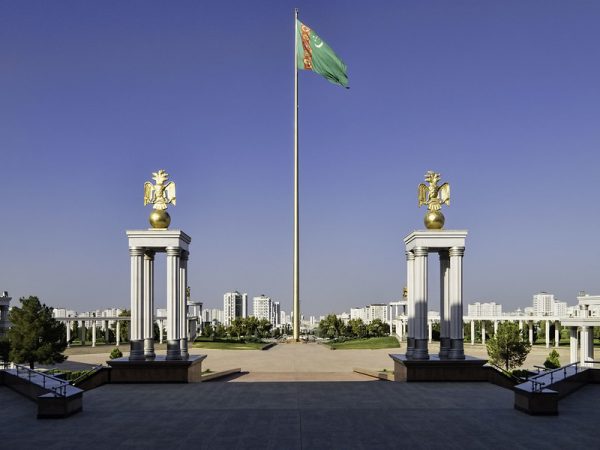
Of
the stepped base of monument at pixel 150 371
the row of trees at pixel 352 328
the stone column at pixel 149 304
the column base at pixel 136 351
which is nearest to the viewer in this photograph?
the stepped base of monument at pixel 150 371

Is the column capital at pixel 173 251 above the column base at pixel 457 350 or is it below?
above

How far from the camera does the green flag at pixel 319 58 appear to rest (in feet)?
143

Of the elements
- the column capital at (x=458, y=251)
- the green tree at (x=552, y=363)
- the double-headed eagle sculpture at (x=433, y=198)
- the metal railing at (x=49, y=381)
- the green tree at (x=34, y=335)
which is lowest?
the green tree at (x=552, y=363)

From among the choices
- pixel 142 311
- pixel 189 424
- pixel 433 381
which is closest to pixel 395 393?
pixel 433 381

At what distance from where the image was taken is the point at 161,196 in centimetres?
2861

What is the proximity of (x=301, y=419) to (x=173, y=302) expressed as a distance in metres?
11.9

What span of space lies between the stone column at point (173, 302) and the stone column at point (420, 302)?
11390 millimetres

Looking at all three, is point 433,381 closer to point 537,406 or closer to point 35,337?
point 537,406

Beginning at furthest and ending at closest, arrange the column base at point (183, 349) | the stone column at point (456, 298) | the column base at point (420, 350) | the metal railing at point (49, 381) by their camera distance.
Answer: the column base at point (183, 349)
the stone column at point (456, 298)
the column base at point (420, 350)
the metal railing at point (49, 381)

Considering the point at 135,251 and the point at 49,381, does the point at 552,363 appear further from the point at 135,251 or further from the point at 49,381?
the point at 49,381

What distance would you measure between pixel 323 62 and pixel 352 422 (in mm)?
32067

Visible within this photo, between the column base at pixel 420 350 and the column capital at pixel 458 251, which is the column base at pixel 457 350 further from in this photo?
the column capital at pixel 458 251

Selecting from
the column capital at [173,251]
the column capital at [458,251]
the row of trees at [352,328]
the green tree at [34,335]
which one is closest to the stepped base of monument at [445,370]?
the column capital at [458,251]

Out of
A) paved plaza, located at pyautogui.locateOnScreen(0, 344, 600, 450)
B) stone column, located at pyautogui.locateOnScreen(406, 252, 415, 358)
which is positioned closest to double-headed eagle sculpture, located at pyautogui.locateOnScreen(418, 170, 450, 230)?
stone column, located at pyautogui.locateOnScreen(406, 252, 415, 358)
